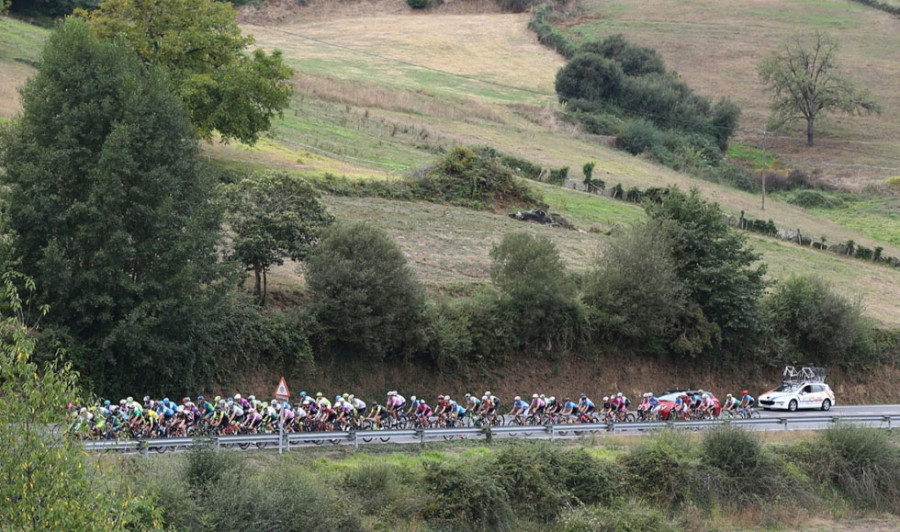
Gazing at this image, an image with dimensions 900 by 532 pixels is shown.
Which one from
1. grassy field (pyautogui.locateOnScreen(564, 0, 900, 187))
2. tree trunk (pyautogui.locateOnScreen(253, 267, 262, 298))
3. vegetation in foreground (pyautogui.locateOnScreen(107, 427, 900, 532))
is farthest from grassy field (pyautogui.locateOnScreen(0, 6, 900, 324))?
vegetation in foreground (pyautogui.locateOnScreen(107, 427, 900, 532))

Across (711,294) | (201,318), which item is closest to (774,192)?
(711,294)

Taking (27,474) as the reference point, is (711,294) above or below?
below

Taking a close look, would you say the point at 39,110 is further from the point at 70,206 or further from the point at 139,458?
the point at 139,458

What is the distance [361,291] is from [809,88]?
86.0 m

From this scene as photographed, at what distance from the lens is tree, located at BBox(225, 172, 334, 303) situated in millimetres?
43562

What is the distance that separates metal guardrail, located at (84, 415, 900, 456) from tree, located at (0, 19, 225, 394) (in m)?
5.77

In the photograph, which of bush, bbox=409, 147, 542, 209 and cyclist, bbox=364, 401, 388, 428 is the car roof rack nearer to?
bush, bbox=409, 147, 542, 209

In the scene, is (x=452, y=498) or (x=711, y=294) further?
(x=711, y=294)

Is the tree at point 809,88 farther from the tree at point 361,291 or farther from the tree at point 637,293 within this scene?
the tree at point 361,291

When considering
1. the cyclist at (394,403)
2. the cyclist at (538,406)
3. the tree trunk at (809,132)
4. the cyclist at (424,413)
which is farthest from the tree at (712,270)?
the tree trunk at (809,132)

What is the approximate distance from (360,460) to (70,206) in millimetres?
13181

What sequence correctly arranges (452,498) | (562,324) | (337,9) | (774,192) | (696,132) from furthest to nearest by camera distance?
(337,9), (696,132), (774,192), (562,324), (452,498)

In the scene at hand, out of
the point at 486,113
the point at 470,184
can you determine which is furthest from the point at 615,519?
the point at 486,113

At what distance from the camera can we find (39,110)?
37.7m
